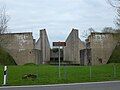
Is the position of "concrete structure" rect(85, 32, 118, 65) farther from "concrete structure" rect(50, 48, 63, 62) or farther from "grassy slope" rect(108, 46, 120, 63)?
"concrete structure" rect(50, 48, 63, 62)

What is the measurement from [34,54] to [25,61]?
2.03 meters

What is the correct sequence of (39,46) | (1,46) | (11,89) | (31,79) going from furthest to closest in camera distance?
(39,46) < (1,46) < (31,79) < (11,89)

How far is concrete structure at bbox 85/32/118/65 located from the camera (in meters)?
56.2

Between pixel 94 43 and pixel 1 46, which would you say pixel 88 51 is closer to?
pixel 94 43

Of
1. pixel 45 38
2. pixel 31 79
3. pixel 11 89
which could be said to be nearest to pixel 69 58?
pixel 45 38

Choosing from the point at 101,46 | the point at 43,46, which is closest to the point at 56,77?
the point at 101,46

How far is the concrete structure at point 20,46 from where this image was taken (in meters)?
56.6

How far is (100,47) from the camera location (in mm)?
56781

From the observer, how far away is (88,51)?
5703cm

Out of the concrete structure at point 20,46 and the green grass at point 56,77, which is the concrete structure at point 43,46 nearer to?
the concrete structure at point 20,46

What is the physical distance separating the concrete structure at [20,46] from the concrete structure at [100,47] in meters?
10.1

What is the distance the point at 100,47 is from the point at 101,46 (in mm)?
308

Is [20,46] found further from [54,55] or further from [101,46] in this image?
[54,55]

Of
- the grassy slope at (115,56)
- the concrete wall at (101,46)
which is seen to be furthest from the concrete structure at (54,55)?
the grassy slope at (115,56)
